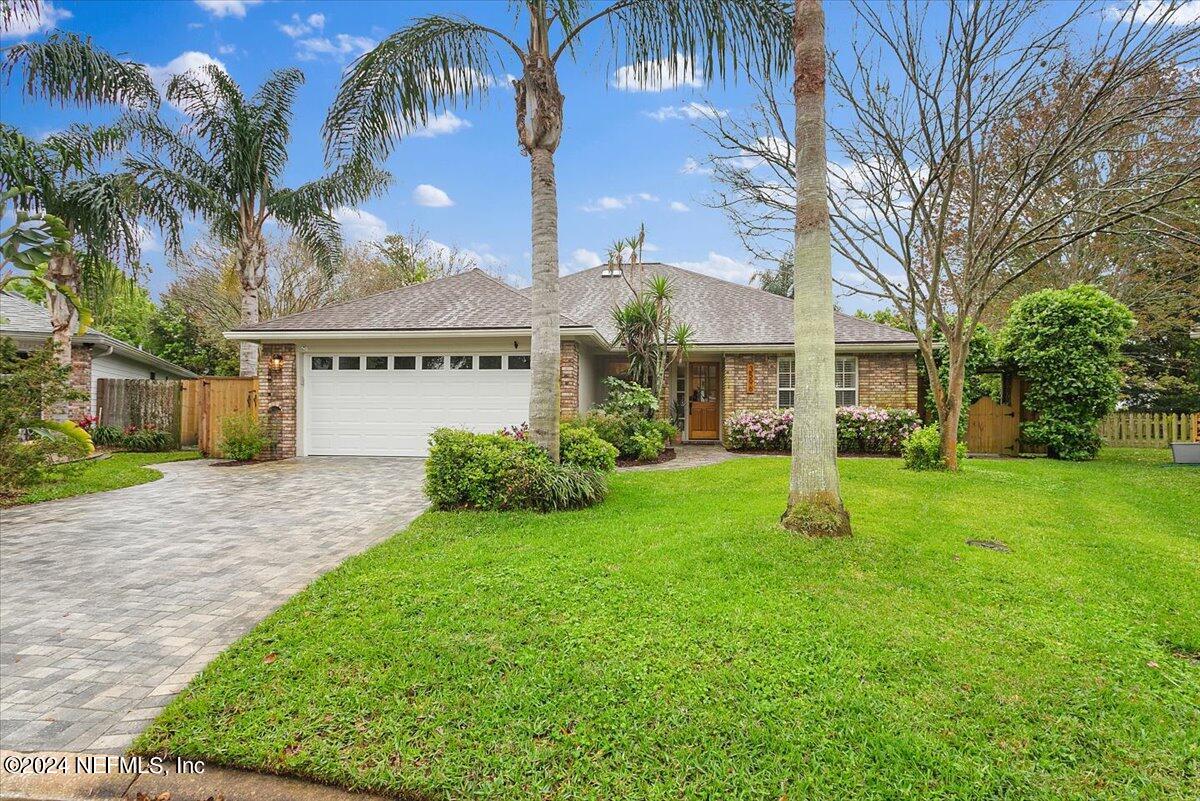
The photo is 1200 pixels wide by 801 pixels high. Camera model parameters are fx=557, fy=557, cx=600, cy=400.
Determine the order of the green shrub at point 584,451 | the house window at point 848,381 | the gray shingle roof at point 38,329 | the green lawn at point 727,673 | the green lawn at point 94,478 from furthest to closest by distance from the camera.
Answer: the gray shingle roof at point 38,329 < the house window at point 848,381 < the green lawn at point 94,478 < the green shrub at point 584,451 < the green lawn at point 727,673

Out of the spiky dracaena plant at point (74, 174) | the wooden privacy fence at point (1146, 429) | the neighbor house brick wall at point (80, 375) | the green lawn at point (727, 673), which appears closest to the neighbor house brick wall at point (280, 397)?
the spiky dracaena plant at point (74, 174)

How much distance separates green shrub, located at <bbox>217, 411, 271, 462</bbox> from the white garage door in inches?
37.6

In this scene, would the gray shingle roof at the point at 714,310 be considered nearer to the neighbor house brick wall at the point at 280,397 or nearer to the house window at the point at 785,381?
the house window at the point at 785,381

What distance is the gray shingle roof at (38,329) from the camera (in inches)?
565

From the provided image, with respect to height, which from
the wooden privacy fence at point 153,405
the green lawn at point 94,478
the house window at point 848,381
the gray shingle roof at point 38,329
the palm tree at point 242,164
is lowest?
the green lawn at point 94,478

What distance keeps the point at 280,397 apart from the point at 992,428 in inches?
628

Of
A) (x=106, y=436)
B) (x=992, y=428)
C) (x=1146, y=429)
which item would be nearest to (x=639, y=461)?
(x=992, y=428)

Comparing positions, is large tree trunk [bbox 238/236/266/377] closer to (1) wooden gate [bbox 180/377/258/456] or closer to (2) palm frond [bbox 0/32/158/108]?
(1) wooden gate [bbox 180/377/258/456]

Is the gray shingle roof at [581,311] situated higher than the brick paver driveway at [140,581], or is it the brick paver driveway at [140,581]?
the gray shingle roof at [581,311]

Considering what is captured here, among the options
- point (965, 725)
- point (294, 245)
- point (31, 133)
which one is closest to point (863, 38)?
point (965, 725)

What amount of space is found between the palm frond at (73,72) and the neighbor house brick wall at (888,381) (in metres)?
17.7

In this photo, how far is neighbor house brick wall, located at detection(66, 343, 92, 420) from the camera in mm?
12562

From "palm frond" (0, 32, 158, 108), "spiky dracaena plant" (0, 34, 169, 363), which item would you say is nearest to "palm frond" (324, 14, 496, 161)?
"spiky dracaena plant" (0, 34, 169, 363)

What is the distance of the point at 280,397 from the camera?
1196 cm
